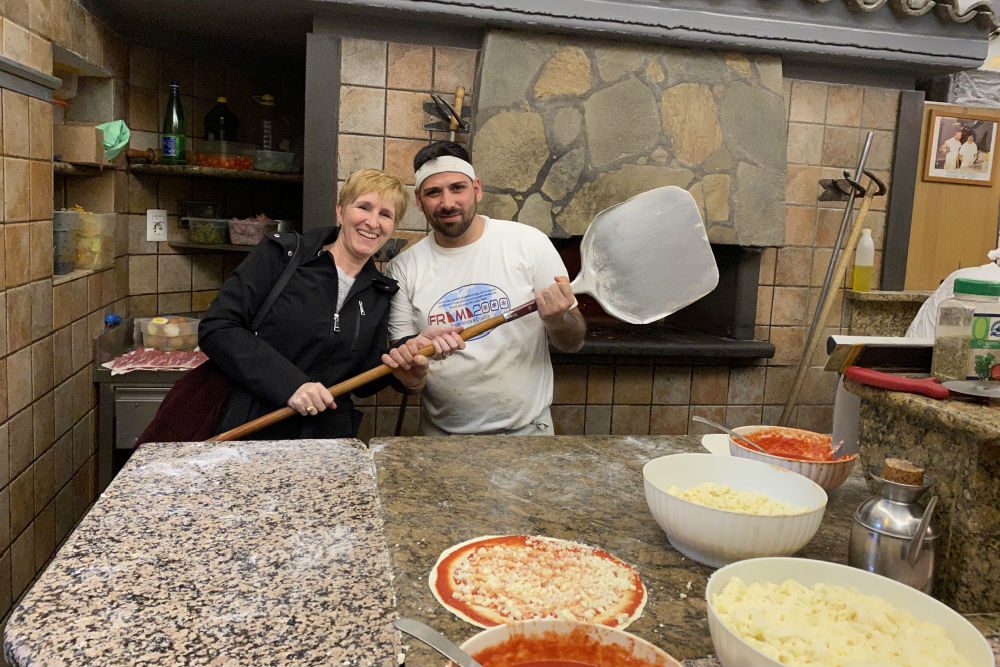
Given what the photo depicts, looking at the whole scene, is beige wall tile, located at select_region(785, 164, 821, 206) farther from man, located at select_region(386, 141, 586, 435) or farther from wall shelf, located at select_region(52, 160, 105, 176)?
wall shelf, located at select_region(52, 160, 105, 176)

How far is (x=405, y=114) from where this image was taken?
3184mm

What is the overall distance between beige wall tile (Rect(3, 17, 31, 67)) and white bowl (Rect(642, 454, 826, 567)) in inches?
86.9

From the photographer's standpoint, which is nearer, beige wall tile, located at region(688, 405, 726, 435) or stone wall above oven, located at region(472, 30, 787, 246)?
stone wall above oven, located at region(472, 30, 787, 246)

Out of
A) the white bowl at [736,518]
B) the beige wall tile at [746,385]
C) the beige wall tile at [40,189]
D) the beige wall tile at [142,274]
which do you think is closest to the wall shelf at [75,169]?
the beige wall tile at [40,189]

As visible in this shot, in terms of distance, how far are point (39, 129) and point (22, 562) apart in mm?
1412

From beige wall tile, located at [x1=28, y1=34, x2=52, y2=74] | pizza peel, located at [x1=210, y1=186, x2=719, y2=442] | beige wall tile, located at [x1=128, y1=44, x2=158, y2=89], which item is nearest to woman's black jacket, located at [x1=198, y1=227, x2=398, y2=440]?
pizza peel, located at [x1=210, y1=186, x2=719, y2=442]

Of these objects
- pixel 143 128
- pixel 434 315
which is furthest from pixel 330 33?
pixel 434 315

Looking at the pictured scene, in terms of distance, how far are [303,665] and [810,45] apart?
330 cm

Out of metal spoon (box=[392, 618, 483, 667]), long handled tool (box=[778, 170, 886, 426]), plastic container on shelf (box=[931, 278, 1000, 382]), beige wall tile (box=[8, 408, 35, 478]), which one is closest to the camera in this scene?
metal spoon (box=[392, 618, 483, 667])

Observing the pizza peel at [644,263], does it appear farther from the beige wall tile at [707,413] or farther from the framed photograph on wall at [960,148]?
the framed photograph on wall at [960,148]

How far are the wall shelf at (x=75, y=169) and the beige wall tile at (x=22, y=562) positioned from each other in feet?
4.22

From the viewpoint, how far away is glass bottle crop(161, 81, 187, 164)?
3531 millimetres

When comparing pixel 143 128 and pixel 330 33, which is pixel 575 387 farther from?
pixel 143 128

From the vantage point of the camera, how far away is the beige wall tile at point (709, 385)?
364 cm
